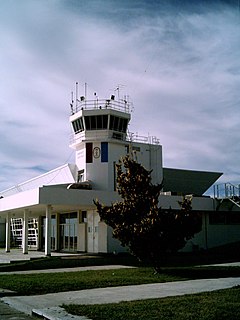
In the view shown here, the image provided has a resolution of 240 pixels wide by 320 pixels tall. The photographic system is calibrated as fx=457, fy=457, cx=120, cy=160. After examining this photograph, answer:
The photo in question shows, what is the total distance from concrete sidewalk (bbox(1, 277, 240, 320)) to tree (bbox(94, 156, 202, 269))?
294 centimetres

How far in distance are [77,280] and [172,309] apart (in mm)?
7676

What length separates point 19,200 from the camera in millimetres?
34750

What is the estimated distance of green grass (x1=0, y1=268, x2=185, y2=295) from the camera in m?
15.7

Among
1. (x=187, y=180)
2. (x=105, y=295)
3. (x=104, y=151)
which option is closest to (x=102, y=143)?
(x=104, y=151)

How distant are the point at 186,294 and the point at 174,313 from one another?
3.52 metres

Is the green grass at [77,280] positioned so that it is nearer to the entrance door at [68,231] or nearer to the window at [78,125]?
the entrance door at [68,231]

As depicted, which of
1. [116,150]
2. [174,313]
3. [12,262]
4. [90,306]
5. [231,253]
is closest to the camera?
[174,313]

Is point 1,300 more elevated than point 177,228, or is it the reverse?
point 177,228

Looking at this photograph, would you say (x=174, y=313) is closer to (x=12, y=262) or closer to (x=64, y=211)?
(x=12, y=262)

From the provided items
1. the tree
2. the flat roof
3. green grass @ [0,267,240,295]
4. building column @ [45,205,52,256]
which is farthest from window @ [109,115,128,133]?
green grass @ [0,267,240,295]

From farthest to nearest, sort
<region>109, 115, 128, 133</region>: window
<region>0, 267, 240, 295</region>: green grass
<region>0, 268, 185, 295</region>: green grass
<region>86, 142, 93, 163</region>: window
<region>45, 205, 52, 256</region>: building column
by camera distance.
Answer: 1. <region>109, 115, 128, 133</region>: window
2. <region>86, 142, 93, 163</region>: window
3. <region>45, 205, 52, 256</region>: building column
4. <region>0, 267, 240, 295</region>: green grass
5. <region>0, 268, 185, 295</region>: green grass

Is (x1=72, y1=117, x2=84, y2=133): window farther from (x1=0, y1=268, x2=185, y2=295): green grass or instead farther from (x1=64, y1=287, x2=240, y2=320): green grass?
(x1=64, y1=287, x2=240, y2=320): green grass

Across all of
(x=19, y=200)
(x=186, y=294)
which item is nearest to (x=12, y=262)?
(x=19, y=200)

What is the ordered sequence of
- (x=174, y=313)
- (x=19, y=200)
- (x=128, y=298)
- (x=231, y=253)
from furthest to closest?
(x=19, y=200) < (x=231, y=253) < (x=128, y=298) < (x=174, y=313)
